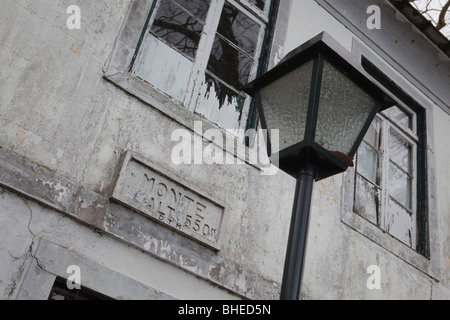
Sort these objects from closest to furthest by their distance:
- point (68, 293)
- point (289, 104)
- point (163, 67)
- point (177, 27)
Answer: point (289, 104) → point (68, 293) → point (163, 67) → point (177, 27)

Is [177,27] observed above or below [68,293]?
above

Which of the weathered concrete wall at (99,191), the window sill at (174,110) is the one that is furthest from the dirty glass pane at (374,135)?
the window sill at (174,110)

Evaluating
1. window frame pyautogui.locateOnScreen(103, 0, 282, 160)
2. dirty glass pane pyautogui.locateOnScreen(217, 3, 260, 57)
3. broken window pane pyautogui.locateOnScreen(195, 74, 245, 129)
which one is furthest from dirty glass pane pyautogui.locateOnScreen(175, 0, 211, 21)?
broken window pane pyautogui.locateOnScreen(195, 74, 245, 129)

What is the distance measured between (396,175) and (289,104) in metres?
3.84

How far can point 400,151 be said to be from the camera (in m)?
5.98

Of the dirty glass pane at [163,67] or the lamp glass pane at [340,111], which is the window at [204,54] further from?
the lamp glass pane at [340,111]

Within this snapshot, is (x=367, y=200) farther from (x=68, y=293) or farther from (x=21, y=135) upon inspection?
(x=21, y=135)

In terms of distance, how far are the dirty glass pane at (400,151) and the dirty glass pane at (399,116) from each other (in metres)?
0.19

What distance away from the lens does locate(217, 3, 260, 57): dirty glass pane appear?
4.75 meters

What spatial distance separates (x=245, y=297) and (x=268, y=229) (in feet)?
2.06

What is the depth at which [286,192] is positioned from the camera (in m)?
4.38

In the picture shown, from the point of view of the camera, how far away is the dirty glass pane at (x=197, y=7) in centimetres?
452

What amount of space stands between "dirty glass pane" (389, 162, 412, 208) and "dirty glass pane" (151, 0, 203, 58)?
2766 mm

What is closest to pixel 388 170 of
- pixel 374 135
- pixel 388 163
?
pixel 388 163
